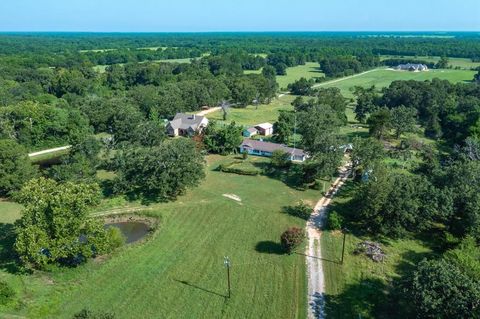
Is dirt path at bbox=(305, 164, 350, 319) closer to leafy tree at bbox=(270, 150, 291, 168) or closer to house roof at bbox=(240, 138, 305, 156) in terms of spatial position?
leafy tree at bbox=(270, 150, 291, 168)

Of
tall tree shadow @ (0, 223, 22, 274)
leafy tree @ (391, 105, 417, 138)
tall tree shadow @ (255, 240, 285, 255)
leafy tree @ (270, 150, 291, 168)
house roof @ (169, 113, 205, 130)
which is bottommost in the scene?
tall tree shadow @ (255, 240, 285, 255)

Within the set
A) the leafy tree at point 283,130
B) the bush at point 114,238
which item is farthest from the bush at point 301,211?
the leafy tree at point 283,130

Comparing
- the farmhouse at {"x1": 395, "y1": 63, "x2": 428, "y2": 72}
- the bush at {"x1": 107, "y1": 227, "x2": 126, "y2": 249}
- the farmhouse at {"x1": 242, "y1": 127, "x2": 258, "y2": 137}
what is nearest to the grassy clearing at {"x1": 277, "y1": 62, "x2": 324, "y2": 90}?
the farmhouse at {"x1": 395, "y1": 63, "x2": 428, "y2": 72}

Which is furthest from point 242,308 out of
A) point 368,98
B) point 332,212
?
point 368,98

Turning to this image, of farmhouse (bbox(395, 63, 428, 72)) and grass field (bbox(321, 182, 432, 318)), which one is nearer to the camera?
grass field (bbox(321, 182, 432, 318))

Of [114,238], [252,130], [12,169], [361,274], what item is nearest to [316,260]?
[361,274]

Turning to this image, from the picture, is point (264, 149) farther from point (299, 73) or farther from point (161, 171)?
point (299, 73)

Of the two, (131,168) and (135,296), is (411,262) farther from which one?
(131,168)

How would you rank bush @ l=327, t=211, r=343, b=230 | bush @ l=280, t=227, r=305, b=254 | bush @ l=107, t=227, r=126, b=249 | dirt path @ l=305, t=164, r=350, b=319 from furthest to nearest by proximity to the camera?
bush @ l=327, t=211, r=343, b=230 → bush @ l=107, t=227, r=126, b=249 → bush @ l=280, t=227, r=305, b=254 → dirt path @ l=305, t=164, r=350, b=319
